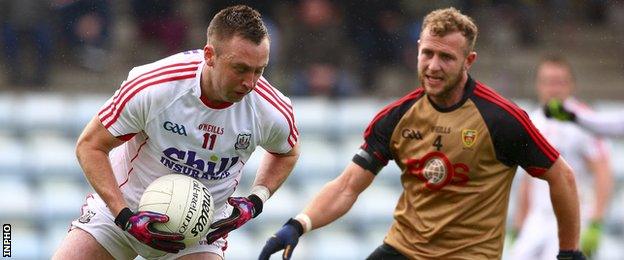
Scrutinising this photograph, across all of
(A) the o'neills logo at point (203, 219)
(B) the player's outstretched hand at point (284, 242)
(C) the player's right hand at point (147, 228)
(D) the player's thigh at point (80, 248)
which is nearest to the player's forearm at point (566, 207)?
(B) the player's outstretched hand at point (284, 242)

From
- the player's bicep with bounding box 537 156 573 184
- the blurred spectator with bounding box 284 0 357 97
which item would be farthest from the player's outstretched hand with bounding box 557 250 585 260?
the blurred spectator with bounding box 284 0 357 97

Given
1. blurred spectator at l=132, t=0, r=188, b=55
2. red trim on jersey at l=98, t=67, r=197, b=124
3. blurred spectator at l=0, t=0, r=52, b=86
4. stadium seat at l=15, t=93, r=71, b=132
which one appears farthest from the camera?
blurred spectator at l=132, t=0, r=188, b=55

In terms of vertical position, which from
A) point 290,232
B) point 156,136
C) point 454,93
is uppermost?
point 454,93

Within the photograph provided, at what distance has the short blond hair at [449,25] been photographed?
6.56 m

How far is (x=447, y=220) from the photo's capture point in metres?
6.69

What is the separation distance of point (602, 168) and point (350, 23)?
4651mm

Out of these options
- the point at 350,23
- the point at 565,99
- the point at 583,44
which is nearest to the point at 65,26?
the point at 350,23

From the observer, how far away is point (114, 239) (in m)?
6.56

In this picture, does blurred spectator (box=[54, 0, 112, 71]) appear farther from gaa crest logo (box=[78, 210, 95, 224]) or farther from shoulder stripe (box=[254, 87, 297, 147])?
shoulder stripe (box=[254, 87, 297, 147])

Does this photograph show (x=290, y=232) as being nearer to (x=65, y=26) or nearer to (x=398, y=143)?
(x=398, y=143)

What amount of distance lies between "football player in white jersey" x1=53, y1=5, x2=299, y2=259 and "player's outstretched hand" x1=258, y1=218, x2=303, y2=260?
0.17m

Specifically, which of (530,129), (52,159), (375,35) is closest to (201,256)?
(530,129)

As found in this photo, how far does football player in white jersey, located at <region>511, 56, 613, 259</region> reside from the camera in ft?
33.6

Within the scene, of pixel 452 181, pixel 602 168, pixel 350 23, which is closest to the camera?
pixel 452 181
